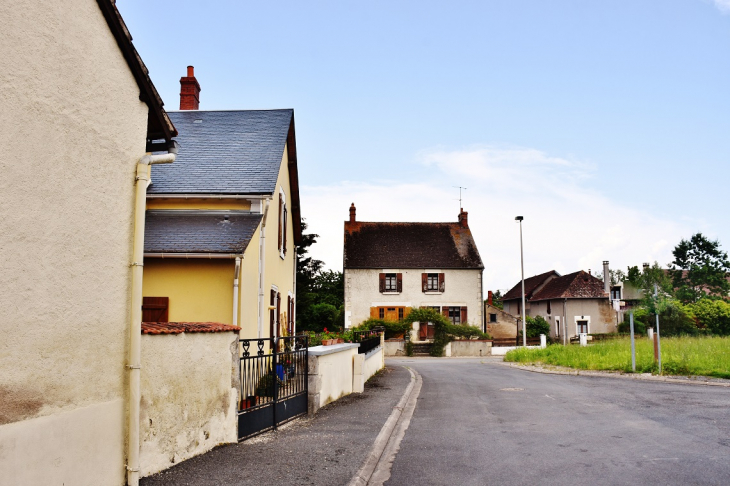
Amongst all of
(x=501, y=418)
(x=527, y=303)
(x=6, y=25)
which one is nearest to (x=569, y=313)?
(x=527, y=303)

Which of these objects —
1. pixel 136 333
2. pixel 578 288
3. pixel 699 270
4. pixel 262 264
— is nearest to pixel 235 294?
pixel 262 264

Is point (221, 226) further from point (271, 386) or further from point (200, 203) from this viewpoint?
point (271, 386)

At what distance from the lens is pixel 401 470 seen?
7371mm

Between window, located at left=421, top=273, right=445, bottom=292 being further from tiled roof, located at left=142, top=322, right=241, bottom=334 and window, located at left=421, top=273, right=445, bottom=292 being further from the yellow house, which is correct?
tiled roof, located at left=142, top=322, right=241, bottom=334

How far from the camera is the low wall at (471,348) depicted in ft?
132

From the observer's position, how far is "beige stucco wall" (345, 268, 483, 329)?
43.4 metres

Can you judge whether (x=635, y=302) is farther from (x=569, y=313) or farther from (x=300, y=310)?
(x=300, y=310)

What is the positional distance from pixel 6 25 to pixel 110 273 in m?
2.36

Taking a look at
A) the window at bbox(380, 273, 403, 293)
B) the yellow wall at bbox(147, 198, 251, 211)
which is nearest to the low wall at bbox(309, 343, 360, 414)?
the yellow wall at bbox(147, 198, 251, 211)

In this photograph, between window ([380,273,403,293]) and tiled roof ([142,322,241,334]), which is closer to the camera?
tiled roof ([142,322,241,334])

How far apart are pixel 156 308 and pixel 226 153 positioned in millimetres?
4882

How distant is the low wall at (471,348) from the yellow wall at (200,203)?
2807 centimetres

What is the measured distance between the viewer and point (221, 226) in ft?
44.6

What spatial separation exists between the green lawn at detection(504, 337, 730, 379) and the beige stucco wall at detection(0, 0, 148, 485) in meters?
17.6
